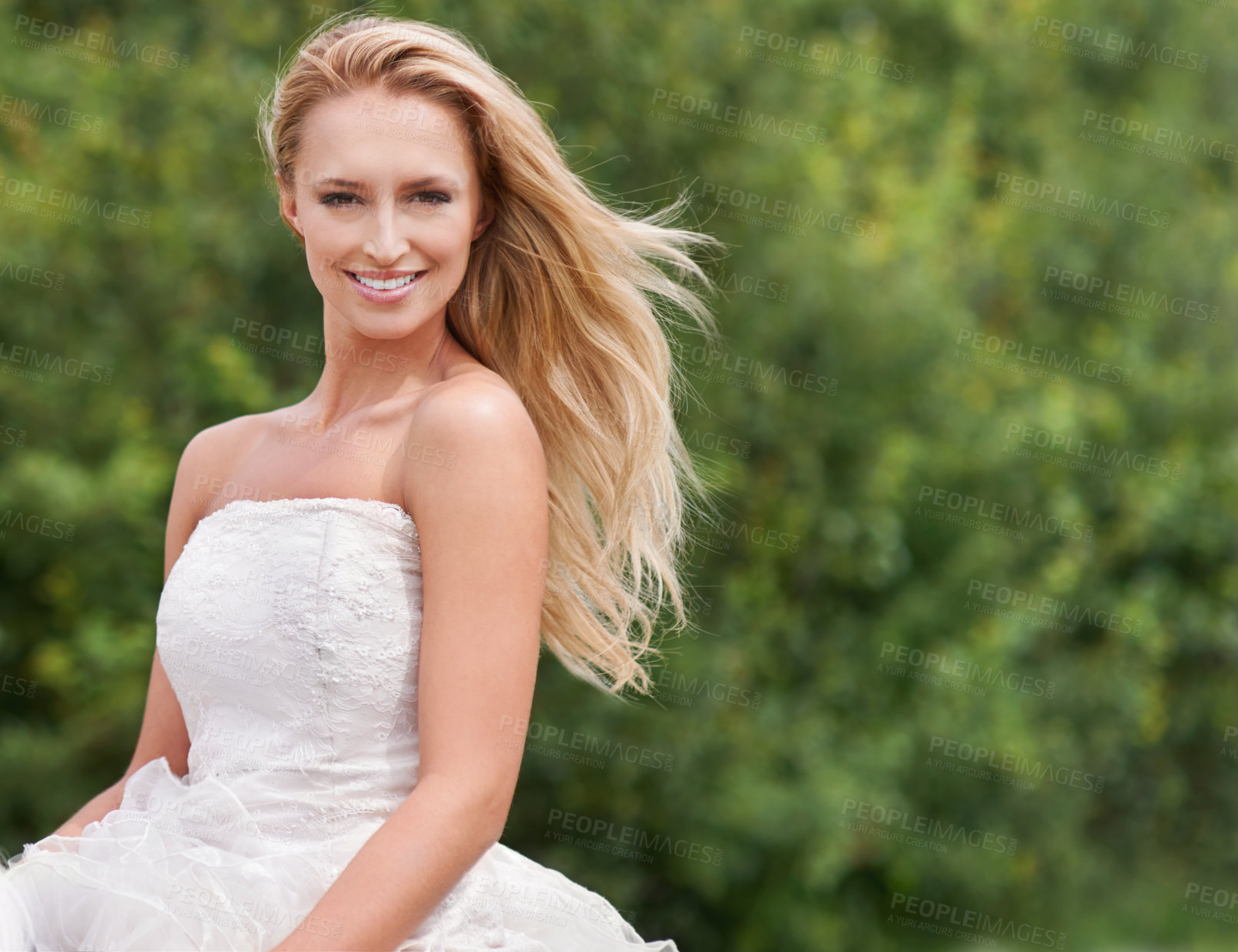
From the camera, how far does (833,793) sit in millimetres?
5855

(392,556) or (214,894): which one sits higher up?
(392,556)

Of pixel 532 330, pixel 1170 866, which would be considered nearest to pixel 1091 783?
pixel 1170 866

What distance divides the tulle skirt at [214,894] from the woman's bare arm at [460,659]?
0.07m

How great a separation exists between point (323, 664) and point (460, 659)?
0.62 ft

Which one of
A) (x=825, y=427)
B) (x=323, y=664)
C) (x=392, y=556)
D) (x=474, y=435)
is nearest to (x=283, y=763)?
(x=323, y=664)

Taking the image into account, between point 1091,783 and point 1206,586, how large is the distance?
1520mm

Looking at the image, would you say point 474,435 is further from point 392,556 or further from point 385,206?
point 385,206

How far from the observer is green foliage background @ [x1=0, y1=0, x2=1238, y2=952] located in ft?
16.8

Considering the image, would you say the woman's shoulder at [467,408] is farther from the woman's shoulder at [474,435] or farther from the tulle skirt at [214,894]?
the tulle skirt at [214,894]

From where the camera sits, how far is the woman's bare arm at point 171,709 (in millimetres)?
1812

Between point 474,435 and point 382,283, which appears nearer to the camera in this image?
point 474,435

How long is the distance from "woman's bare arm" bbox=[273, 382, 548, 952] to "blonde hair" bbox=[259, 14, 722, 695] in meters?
0.30

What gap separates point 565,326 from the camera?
1.84 m

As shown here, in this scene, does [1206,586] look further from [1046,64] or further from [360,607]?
[360,607]
